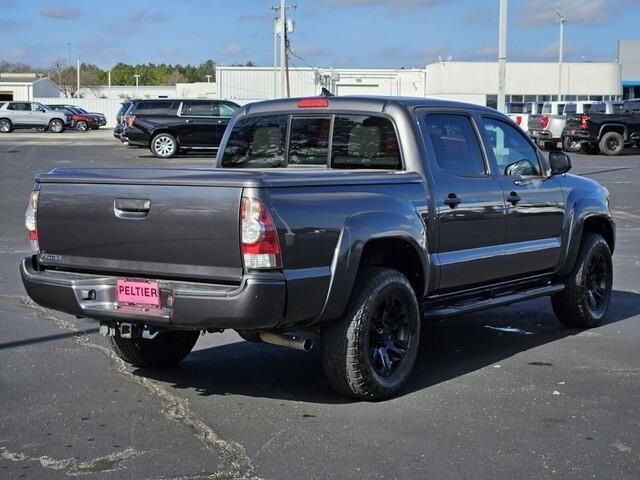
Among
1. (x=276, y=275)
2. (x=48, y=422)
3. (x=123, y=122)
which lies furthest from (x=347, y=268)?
(x=123, y=122)

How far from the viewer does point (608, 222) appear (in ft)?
27.9

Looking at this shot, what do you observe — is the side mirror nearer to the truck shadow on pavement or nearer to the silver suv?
the truck shadow on pavement

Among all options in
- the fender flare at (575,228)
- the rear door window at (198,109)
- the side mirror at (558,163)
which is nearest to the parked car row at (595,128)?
the rear door window at (198,109)

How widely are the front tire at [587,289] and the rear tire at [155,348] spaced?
3.30 m

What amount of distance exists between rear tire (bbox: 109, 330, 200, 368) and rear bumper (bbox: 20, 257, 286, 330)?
37.1 inches

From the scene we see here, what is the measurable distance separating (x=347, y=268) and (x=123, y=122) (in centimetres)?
2894

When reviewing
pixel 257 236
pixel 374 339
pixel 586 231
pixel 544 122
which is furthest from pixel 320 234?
pixel 544 122

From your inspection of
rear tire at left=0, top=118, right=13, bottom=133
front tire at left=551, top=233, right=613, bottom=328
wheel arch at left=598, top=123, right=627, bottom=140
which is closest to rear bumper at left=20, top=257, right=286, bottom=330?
front tire at left=551, top=233, right=613, bottom=328

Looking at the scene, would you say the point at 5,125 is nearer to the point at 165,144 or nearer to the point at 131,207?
the point at 165,144

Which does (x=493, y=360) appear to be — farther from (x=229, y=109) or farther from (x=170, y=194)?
(x=229, y=109)

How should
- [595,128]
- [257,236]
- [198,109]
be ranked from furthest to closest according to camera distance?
[595,128]
[198,109]
[257,236]

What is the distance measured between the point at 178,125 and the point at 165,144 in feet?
2.51

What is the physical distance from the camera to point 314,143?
22.7ft

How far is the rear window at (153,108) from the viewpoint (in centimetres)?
3064
